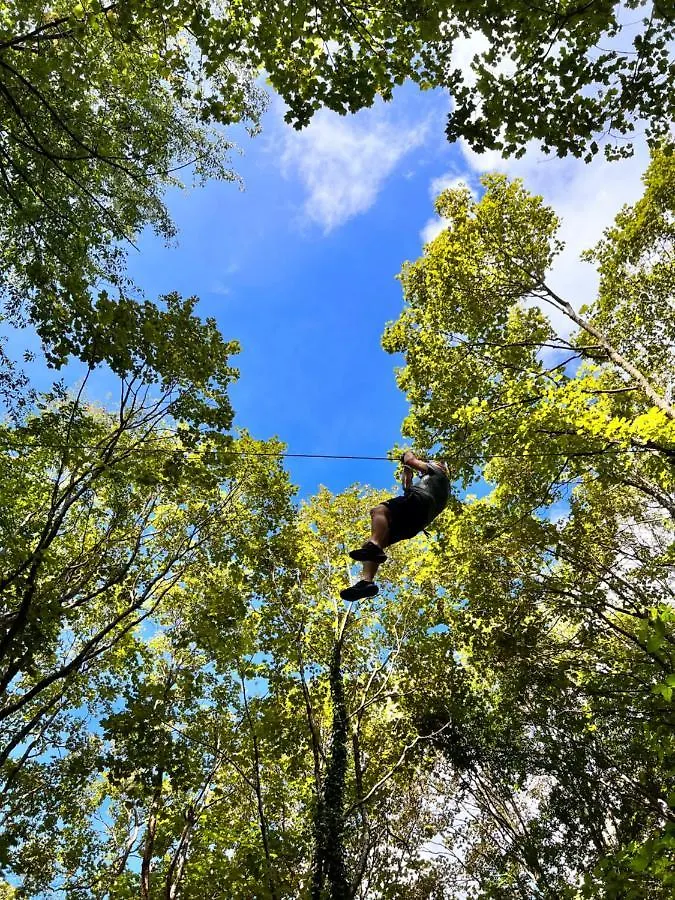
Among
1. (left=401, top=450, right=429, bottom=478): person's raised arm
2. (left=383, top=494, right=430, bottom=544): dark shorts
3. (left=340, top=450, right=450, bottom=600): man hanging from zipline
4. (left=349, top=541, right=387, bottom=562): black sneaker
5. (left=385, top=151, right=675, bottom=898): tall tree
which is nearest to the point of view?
(left=349, top=541, right=387, bottom=562): black sneaker

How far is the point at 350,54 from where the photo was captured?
4477mm

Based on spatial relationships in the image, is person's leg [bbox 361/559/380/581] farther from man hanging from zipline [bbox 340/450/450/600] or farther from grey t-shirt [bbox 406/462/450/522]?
grey t-shirt [bbox 406/462/450/522]

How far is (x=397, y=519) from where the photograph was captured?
455cm

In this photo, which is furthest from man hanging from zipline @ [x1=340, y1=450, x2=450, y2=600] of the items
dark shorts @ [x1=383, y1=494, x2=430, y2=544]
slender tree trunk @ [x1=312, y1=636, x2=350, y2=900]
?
slender tree trunk @ [x1=312, y1=636, x2=350, y2=900]

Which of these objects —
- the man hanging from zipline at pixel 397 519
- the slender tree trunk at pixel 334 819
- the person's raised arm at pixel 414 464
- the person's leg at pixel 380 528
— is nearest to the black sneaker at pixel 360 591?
the man hanging from zipline at pixel 397 519

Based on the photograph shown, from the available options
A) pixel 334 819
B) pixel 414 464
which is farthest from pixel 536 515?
pixel 334 819

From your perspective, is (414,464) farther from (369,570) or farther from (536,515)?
(536,515)

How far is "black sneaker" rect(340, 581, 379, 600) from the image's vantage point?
170 inches

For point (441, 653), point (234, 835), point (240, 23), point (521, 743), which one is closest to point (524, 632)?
point (441, 653)

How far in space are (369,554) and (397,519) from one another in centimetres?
50

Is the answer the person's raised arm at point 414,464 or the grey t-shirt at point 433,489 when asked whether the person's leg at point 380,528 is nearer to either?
the grey t-shirt at point 433,489

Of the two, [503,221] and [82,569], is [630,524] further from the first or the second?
[82,569]

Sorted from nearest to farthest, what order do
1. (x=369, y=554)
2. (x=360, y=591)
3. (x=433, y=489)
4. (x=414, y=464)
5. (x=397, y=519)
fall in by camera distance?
(x=369, y=554) < (x=360, y=591) < (x=397, y=519) < (x=433, y=489) < (x=414, y=464)

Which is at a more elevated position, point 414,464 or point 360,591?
point 414,464
